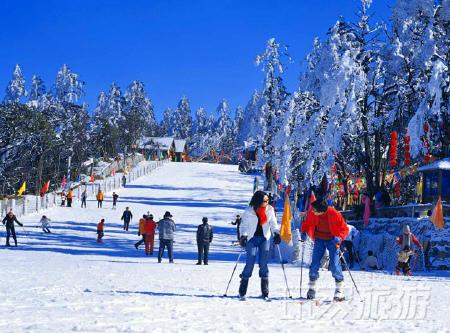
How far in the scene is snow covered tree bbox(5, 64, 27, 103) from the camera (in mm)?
105125

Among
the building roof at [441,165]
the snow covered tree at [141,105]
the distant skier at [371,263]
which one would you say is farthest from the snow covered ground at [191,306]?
the snow covered tree at [141,105]

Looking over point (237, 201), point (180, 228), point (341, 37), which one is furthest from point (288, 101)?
point (237, 201)

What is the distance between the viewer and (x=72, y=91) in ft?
337

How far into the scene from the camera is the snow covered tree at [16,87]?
105 metres

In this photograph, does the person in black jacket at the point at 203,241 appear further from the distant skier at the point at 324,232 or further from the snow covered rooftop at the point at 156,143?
the snow covered rooftop at the point at 156,143

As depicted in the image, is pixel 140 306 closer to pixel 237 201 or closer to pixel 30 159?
pixel 237 201

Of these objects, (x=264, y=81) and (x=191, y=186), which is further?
(x=191, y=186)

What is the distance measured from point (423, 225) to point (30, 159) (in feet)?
124

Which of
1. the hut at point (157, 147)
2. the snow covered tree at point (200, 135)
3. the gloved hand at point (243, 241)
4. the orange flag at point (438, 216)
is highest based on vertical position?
the snow covered tree at point (200, 135)

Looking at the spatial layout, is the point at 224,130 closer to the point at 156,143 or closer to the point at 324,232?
the point at 156,143

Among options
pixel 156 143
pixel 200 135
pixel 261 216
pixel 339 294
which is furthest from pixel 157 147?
pixel 339 294

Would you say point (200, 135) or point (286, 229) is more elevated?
point (200, 135)

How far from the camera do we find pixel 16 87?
10544 centimetres

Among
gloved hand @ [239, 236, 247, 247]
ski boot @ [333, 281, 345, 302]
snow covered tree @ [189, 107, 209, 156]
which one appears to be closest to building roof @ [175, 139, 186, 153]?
snow covered tree @ [189, 107, 209, 156]
